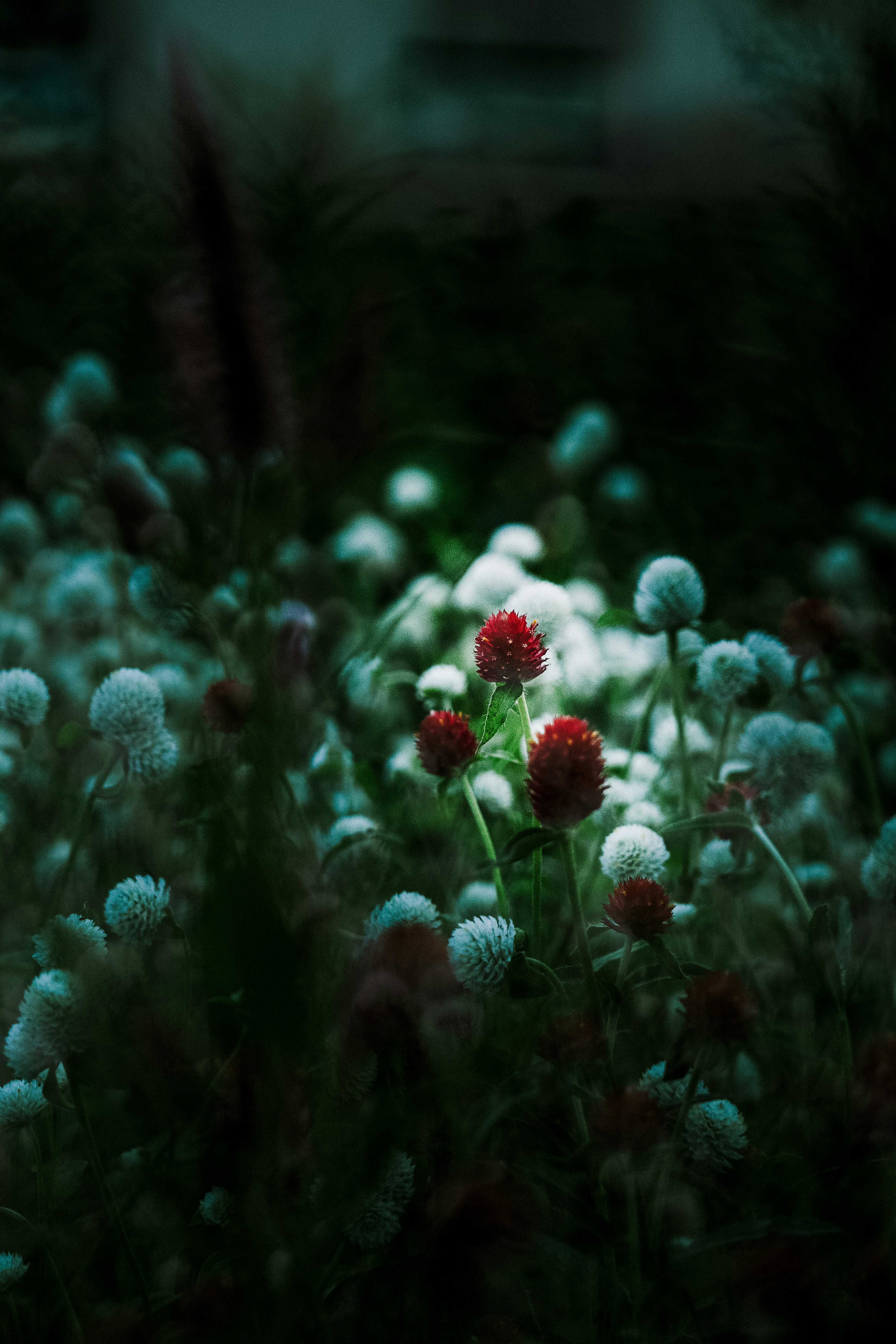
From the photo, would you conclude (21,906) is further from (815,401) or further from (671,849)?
(815,401)

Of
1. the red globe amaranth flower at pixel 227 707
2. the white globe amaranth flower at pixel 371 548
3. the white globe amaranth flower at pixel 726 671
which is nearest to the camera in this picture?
the red globe amaranth flower at pixel 227 707

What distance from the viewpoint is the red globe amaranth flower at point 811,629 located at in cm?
88

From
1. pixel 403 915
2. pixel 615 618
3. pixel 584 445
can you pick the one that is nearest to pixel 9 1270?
pixel 403 915

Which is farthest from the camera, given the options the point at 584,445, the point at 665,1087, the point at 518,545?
the point at 584,445

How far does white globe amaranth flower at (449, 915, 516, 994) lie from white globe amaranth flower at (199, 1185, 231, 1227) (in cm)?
17

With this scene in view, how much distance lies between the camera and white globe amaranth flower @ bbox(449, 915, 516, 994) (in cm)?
57

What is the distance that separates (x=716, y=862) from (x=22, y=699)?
53cm

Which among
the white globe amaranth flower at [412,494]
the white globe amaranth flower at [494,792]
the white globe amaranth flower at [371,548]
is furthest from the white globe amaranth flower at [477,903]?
the white globe amaranth flower at [412,494]

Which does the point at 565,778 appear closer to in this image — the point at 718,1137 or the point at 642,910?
the point at 642,910

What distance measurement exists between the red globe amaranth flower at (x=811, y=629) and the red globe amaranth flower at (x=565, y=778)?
0.38 m

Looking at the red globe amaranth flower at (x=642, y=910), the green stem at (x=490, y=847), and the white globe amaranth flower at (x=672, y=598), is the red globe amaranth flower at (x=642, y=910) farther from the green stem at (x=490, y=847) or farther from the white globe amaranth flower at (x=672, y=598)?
the white globe amaranth flower at (x=672, y=598)

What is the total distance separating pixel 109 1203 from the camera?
560 mm

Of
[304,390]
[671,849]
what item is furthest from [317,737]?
[304,390]

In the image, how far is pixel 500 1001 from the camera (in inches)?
27.3
